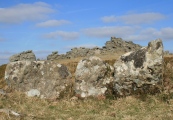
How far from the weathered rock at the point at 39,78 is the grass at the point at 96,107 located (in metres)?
1.02

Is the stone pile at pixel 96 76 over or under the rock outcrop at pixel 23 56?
under

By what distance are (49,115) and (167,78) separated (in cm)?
905

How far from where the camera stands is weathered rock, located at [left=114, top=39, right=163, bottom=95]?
18.5 m

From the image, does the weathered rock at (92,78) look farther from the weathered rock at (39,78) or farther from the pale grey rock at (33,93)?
the pale grey rock at (33,93)

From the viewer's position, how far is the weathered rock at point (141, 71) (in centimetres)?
1855

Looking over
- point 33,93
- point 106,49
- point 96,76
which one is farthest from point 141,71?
point 106,49

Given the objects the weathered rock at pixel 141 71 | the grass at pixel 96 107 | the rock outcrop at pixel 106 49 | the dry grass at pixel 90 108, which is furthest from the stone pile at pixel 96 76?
the rock outcrop at pixel 106 49

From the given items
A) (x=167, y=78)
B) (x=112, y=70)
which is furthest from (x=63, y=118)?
(x=167, y=78)

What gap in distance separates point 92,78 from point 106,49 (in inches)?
1664

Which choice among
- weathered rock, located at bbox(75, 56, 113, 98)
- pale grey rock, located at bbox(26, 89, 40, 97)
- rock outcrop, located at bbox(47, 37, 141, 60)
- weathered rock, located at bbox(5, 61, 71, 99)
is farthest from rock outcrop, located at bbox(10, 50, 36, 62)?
weathered rock, located at bbox(75, 56, 113, 98)

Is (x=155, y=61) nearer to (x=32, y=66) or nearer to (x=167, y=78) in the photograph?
(x=167, y=78)

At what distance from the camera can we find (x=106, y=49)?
62062mm

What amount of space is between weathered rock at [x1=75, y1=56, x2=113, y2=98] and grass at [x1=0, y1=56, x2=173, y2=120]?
35.8 inches

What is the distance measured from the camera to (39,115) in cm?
1520
